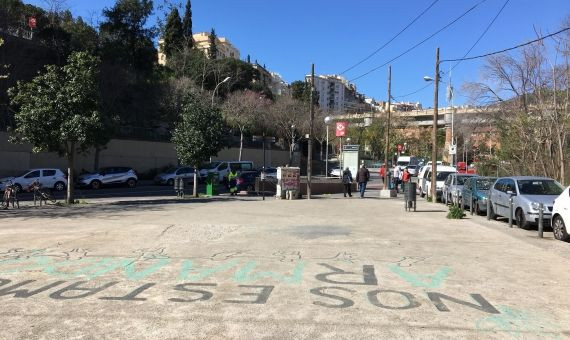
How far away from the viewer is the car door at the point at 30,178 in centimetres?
3083

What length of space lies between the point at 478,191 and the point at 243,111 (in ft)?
140

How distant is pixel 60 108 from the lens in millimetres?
21719

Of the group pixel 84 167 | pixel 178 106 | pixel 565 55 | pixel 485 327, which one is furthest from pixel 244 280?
pixel 178 106

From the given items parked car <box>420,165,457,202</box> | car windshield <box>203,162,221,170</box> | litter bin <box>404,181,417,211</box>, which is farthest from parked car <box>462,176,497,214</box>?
car windshield <box>203,162,221,170</box>

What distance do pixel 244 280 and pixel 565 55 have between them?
2446 cm

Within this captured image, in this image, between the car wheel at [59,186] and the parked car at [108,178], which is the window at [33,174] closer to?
the car wheel at [59,186]

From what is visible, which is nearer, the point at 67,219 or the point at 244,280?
the point at 244,280

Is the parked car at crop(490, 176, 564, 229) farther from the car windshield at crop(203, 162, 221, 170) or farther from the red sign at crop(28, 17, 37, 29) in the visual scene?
the red sign at crop(28, 17, 37, 29)

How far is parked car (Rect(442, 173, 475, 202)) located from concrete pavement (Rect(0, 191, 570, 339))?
8361 mm

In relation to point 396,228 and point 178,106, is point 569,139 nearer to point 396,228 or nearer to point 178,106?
point 396,228

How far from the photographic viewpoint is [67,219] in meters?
16.1

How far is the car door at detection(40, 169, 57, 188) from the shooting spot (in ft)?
105

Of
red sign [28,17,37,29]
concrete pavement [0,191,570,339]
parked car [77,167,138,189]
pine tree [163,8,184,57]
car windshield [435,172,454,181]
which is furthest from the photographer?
pine tree [163,8,184,57]

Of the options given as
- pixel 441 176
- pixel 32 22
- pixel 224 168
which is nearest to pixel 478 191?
pixel 441 176
